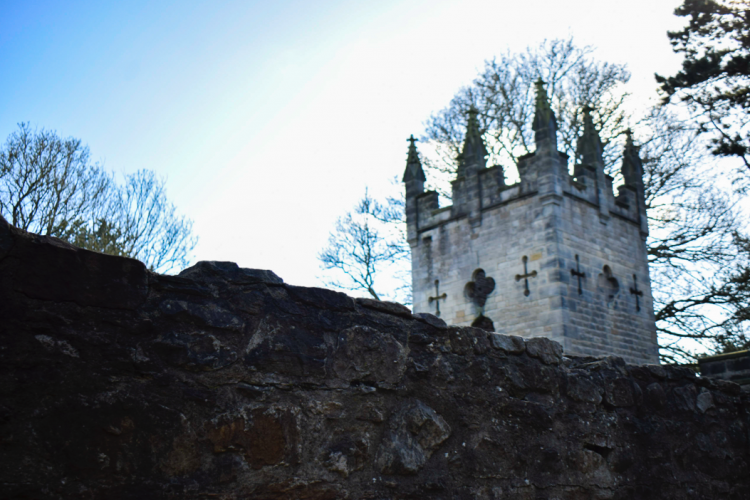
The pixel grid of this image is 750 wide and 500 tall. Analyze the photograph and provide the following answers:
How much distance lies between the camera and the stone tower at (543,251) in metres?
14.6

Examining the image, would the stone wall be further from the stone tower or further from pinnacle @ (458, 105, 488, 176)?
pinnacle @ (458, 105, 488, 176)

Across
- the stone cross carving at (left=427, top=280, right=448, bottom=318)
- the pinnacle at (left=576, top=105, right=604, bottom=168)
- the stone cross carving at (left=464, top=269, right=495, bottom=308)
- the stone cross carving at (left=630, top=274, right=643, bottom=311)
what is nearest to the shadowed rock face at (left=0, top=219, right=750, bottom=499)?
the stone cross carving at (left=464, top=269, right=495, bottom=308)

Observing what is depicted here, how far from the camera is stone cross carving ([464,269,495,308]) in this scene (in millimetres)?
15661

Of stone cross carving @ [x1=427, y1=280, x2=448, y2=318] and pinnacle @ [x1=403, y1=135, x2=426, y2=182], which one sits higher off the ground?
pinnacle @ [x1=403, y1=135, x2=426, y2=182]

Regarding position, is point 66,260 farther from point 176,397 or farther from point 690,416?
point 690,416

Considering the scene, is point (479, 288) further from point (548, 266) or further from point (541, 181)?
point (541, 181)

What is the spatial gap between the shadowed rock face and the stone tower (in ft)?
36.0

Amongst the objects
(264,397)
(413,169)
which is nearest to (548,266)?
(413,169)

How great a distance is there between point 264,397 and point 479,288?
13.8m

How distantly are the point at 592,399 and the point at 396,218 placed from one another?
1948 centimetres

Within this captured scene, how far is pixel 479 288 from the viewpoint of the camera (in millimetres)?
15891

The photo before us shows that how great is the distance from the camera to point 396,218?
23.0 meters

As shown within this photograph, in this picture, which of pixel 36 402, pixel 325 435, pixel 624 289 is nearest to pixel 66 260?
pixel 36 402

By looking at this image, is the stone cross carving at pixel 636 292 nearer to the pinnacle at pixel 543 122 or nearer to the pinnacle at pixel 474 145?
the pinnacle at pixel 543 122
